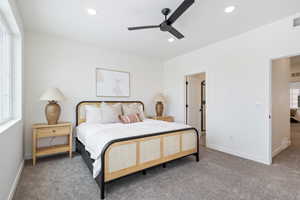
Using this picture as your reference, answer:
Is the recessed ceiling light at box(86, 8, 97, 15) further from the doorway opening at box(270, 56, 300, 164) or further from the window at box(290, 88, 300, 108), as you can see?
the window at box(290, 88, 300, 108)

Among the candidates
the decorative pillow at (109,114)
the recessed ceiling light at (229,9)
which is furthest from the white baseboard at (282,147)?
the decorative pillow at (109,114)

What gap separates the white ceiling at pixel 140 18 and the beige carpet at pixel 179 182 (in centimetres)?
270

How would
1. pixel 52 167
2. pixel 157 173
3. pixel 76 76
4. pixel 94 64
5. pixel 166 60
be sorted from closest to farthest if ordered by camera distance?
pixel 157 173, pixel 52 167, pixel 76 76, pixel 94 64, pixel 166 60

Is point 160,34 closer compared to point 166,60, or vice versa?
point 160,34

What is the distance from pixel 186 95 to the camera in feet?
15.0

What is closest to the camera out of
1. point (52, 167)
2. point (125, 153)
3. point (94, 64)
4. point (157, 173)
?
point (125, 153)

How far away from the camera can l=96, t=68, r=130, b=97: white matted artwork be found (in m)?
3.85

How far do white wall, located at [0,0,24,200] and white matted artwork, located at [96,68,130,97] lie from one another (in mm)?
1630

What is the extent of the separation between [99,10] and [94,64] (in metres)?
1.70

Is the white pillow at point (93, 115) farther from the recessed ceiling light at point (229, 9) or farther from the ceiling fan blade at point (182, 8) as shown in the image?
the recessed ceiling light at point (229, 9)

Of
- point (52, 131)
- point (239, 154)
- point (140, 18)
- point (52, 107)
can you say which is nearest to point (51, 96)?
point (52, 107)

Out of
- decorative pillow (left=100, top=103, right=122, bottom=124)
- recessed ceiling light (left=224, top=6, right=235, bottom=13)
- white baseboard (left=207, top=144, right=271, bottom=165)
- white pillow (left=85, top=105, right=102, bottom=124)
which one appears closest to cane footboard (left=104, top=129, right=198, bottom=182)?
white baseboard (left=207, top=144, right=271, bottom=165)

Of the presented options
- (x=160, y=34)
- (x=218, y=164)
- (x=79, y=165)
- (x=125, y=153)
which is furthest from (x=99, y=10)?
(x=218, y=164)

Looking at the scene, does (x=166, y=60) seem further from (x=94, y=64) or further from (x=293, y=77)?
(x=293, y=77)
